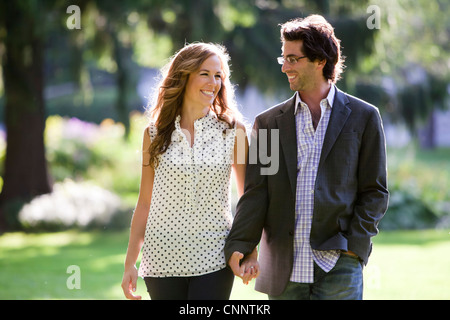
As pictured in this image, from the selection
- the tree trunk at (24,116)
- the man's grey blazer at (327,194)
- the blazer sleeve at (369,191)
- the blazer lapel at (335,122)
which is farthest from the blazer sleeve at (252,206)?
the tree trunk at (24,116)

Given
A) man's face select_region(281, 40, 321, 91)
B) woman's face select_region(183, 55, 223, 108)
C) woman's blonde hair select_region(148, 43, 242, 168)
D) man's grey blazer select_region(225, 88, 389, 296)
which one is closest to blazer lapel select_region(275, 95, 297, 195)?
man's grey blazer select_region(225, 88, 389, 296)

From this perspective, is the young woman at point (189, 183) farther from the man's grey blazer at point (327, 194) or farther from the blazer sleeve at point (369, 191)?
the blazer sleeve at point (369, 191)

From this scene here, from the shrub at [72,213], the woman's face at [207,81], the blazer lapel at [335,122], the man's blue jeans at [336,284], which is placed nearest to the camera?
the man's blue jeans at [336,284]

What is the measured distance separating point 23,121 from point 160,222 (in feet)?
32.1

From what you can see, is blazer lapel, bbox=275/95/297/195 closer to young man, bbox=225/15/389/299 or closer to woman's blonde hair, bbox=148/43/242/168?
young man, bbox=225/15/389/299

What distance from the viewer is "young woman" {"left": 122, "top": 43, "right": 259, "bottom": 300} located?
3.38m

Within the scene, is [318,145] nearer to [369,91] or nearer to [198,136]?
[198,136]

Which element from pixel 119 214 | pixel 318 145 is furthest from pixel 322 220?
pixel 119 214

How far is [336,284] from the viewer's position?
3.33 m

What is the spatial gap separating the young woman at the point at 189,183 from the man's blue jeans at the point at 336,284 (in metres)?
0.25

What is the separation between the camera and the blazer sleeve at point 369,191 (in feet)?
11.0

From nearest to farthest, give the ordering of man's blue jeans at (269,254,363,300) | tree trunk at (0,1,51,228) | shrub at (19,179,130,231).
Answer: man's blue jeans at (269,254,363,300), tree trunk at (0,1,51,228), shrub at (19,179,130,231)

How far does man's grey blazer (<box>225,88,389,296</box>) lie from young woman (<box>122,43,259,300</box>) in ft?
0.36

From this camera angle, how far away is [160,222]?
3.46 metres
